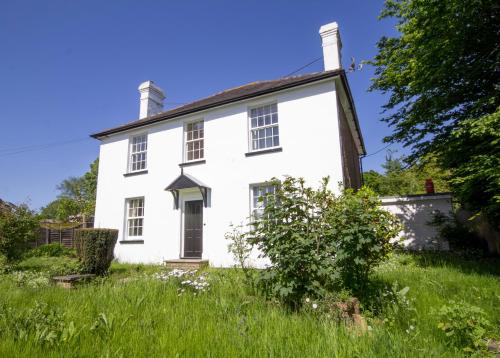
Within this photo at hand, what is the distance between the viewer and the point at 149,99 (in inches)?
635

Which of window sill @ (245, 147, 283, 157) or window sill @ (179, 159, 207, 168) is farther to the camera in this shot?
window sill @ (179, 159, 207, 168)

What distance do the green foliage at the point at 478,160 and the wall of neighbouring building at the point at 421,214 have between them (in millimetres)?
2747

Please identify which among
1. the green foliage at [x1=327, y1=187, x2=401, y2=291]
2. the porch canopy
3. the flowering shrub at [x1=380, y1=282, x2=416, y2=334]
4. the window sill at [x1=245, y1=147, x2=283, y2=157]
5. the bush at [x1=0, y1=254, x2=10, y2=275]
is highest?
the window sill at [x1=245, y1=147, x2=283, y2=157]

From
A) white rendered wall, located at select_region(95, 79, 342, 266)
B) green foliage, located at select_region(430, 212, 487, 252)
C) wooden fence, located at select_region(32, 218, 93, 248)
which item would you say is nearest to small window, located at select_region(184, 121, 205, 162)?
white rendered wall, located at select_region(95, 79, 342, 266)

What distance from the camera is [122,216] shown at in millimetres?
13297

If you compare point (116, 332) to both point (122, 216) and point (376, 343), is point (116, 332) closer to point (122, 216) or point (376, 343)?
point (376, 343)

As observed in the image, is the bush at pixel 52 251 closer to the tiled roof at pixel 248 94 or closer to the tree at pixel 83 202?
the tiled roof at pixel 248 94

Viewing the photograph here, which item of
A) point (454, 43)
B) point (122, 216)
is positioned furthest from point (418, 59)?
point (122, 216)

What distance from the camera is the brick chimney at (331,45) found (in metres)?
11.0

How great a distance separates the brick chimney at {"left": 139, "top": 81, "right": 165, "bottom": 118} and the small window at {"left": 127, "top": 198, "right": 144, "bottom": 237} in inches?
209

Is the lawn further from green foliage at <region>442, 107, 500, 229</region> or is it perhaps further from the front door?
the front door

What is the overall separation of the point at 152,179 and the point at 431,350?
1189 centimetres

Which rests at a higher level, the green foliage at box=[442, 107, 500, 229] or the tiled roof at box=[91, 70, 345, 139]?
the tiled roof at box=[91, 70, 345, 139]

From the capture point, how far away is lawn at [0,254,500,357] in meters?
2.83
